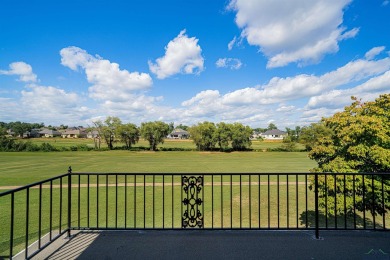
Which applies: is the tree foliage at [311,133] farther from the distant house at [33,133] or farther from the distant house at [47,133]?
the distant house at [47,133]

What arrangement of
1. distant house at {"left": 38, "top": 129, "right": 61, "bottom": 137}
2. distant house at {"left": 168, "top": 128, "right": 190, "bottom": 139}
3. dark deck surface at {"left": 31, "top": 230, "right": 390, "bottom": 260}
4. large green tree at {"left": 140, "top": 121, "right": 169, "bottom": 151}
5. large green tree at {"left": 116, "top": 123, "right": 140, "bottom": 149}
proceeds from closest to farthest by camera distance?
1. dark deck surface at {"left": 31, "top": 230, "right": 390, "bottom": 260}
2. large green tree at {"left": 140, "top": 121, "right": 169, "bottom": 151}
3. large green tree at {"left": 116, "top": 123, "right": 140, "bottom": 149}
4. distant house at {"left": 38, "top": 129, "right": 61, "bottom": 137}
5. distant house at {"left": 168, "top": 128, "right": 190, "bottom": 139}

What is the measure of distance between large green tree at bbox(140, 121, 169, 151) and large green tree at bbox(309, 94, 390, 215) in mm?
38122

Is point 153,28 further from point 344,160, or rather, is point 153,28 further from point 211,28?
point 344,160

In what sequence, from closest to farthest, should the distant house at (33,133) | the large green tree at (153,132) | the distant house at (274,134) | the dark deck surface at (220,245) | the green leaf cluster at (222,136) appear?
1. the dark deck surface at (220,245)
2. the large green tree at (153,132)
3. the green leaf cluster at (222,136)
4. the distant house at (33,133)
5. the distant house at (274,134)

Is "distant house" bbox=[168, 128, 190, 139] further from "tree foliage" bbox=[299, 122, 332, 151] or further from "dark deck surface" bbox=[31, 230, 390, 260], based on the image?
"dark deck surface" bbox=[31, 230, 390, 260]

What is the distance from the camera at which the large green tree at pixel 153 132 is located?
42406mm

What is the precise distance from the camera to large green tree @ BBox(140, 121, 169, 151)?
139 ft

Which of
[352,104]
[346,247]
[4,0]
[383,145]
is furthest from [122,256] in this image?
[4,0]

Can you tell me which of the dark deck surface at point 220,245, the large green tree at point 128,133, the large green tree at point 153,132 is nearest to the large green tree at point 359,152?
the dark deck surface at point 220,245

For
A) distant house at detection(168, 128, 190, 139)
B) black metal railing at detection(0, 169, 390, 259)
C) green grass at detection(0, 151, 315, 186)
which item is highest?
distant house at detection(168, 128, 190, 139)

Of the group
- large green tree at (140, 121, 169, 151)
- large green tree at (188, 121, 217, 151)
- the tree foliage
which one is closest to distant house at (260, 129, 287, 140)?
the tree foliage

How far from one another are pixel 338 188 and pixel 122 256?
5.37m

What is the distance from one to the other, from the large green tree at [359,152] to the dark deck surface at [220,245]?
2.43 metres

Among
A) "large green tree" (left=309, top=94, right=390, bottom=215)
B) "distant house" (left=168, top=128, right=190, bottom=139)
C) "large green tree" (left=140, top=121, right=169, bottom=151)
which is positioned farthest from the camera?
"distant house" (left=168, top=128, right=190, bottom=139)
